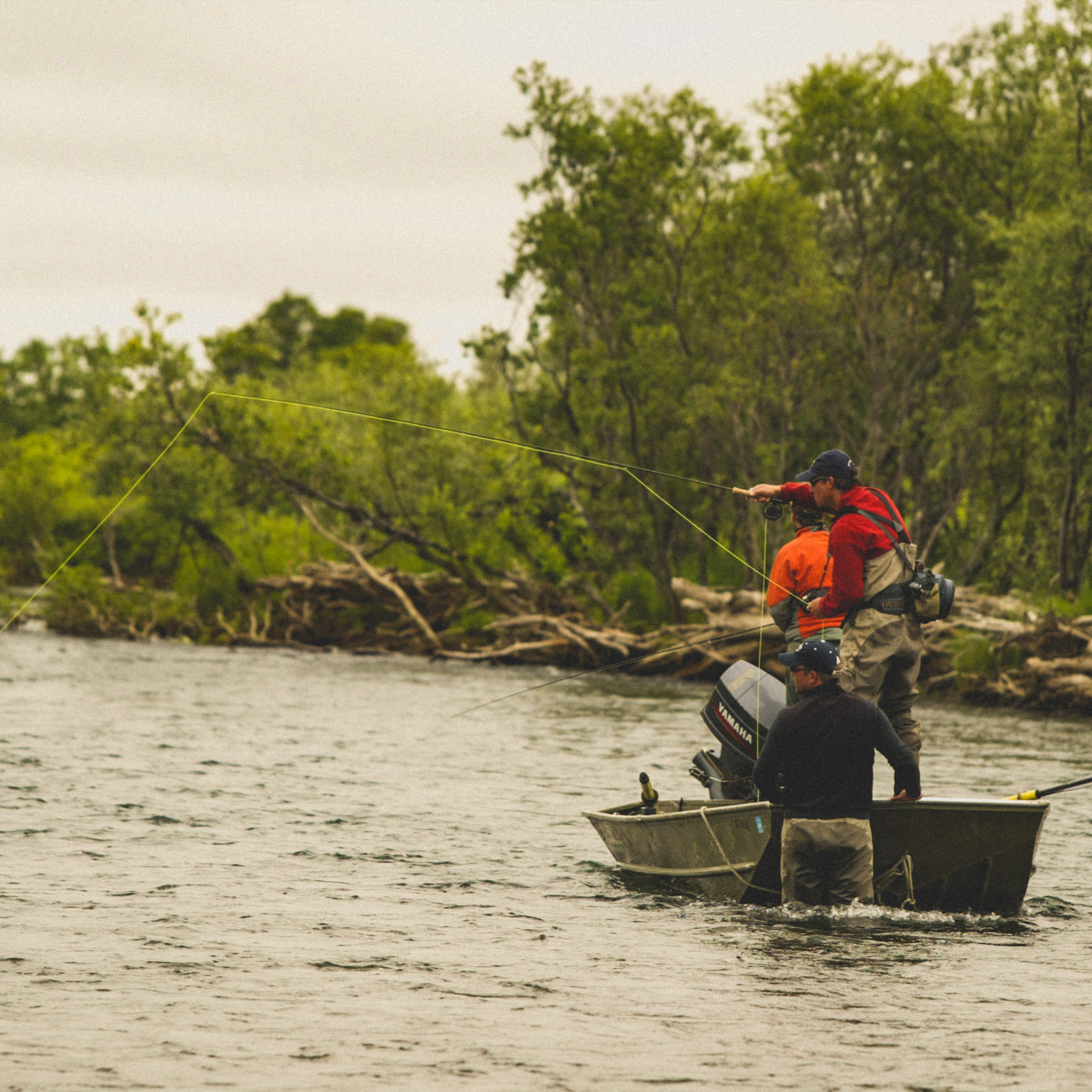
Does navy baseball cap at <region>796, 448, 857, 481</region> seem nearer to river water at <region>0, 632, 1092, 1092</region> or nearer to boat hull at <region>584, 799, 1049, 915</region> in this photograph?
boat hull at <region>584, 799, 1049, 915</region>

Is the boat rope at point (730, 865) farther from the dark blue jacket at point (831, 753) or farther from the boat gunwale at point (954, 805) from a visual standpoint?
the dark blue jacket at point (831, 753)

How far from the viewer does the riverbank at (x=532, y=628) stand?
61.5 ft

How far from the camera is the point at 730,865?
26.4 feet

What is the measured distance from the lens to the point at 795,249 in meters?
26.6

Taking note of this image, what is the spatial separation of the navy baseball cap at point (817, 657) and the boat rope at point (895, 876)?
112 cm

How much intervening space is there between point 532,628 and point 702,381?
20.9 feet

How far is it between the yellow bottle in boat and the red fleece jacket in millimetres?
1595

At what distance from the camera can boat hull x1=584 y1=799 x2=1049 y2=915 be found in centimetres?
754

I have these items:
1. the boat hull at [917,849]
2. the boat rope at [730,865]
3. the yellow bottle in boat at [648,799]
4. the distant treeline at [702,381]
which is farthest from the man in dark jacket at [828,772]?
the distant treeline at [702,381]

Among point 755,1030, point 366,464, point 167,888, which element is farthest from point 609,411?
point 755,1030

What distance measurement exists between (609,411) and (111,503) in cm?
957

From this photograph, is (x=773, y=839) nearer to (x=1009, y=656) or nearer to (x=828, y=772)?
(x=828, y=772)

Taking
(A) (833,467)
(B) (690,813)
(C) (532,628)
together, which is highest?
(A) (833,467)

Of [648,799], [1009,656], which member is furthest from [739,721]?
[1009,656]
